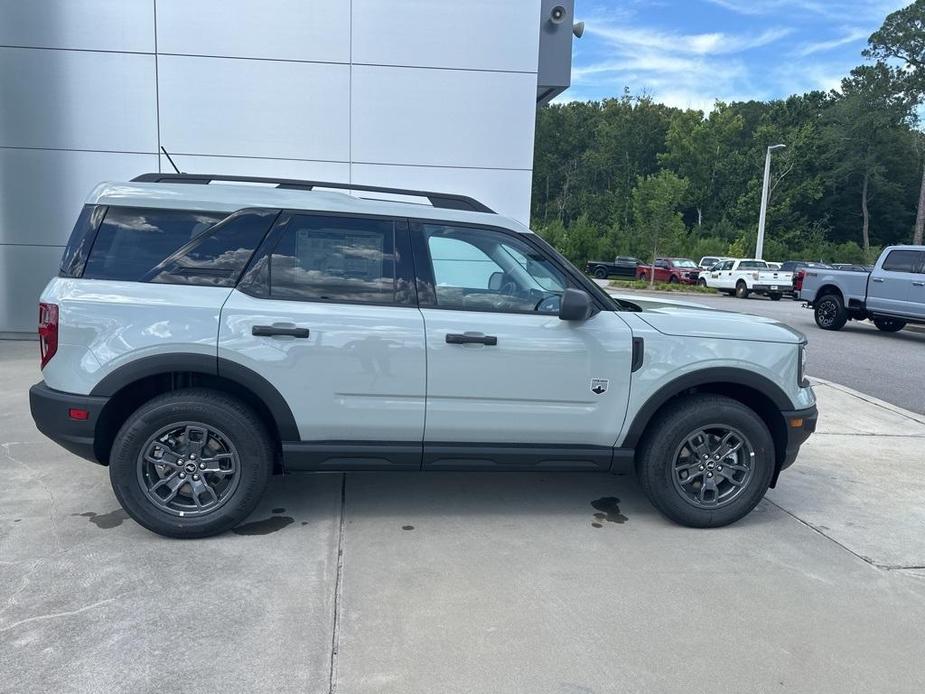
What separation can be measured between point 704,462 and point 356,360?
2.23 metres

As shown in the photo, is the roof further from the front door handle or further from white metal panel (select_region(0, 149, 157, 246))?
white metal panel (select_region(0, 149, 157, 246))

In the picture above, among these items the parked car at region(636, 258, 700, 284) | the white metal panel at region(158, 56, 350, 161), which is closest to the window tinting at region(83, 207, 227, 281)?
the white metal panel at region(158, 56, 350, 161)

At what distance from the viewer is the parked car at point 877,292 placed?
14109 millimetres

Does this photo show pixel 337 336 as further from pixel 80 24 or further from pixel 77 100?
pixel 80 24

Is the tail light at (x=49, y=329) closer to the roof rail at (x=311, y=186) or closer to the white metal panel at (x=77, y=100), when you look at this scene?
the roof rail at (x=311, y=186)

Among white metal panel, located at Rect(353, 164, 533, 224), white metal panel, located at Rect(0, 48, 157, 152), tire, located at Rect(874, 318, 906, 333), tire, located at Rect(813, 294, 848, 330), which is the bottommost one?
tire, located at Rect(874, 318, 906, 333)

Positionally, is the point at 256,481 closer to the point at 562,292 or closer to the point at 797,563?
the point at 562,292

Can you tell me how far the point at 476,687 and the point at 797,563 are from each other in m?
2.20

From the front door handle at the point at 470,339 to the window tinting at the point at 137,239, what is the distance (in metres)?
1.51

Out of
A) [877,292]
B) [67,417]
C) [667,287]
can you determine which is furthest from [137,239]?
[667,287]

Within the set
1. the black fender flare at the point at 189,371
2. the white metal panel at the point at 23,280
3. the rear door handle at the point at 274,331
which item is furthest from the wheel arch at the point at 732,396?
the white metal panel at the point at 23,280

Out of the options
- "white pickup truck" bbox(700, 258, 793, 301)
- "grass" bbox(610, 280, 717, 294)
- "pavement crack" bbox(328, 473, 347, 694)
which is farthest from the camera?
"grass" bbox(610, 280, 717, 294)

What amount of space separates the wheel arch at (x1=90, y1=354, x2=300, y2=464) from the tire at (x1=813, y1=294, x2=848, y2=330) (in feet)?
50.6

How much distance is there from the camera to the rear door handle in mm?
3684
